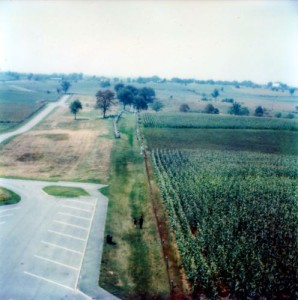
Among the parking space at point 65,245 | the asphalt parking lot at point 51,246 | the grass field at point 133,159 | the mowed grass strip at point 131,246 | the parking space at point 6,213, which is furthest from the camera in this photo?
the parking space at point 6,213

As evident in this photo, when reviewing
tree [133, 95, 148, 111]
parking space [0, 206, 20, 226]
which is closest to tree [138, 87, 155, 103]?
tree [133, 95, 148, 111]

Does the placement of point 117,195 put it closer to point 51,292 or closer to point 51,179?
point 51,179

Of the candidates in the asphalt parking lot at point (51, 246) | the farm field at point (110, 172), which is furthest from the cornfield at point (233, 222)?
the asphalt parking lot at point (51, 246)

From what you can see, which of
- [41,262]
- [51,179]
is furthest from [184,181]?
[41,262]

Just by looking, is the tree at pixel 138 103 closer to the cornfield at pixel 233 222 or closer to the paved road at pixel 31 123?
the paved road at pixel 31 123

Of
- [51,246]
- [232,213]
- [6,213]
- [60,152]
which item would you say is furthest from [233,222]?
[60,152]

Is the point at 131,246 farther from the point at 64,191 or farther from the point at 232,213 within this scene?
the point at 64,191

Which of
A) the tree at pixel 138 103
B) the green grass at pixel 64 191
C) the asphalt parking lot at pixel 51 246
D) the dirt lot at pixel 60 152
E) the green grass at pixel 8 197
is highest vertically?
the tree at pixel 138 103
